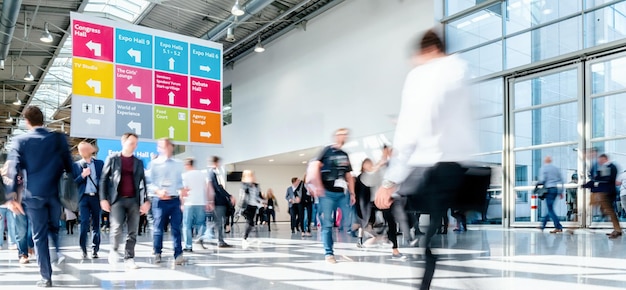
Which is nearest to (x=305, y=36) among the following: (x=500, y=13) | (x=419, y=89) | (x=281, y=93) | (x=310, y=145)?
(x=281, y=93)

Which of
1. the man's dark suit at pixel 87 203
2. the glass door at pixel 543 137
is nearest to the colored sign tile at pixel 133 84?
the man's dark suit at pixel 87 203

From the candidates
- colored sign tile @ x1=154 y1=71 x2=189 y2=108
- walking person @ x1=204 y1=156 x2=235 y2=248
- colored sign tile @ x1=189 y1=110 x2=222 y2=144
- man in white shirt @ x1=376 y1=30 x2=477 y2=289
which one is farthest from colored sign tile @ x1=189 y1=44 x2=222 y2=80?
Result: man in white shirt @ x1=376 y1=30 x2=477 y2=289

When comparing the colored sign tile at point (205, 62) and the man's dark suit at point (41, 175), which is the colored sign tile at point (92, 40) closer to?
the colored sign tile at point (205, 62)

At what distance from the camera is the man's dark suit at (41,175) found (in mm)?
4727

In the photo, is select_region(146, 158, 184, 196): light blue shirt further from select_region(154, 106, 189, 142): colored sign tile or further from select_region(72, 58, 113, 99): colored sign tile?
select_region(154, 106, 189, 142): colored sign tile

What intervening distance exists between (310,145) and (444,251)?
11666 mm

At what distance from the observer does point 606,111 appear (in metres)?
12.6

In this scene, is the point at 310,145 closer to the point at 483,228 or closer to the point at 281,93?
the point at 281,93

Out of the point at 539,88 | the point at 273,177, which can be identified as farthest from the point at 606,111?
the point at 273,177

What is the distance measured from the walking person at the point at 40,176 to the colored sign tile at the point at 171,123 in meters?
7.18

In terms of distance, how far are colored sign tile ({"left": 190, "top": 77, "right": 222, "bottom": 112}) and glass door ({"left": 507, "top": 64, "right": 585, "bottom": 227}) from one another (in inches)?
302

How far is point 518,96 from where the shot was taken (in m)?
14.5

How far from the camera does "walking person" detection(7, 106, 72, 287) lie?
473cm

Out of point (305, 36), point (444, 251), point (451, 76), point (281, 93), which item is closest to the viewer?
point (451, 76)
